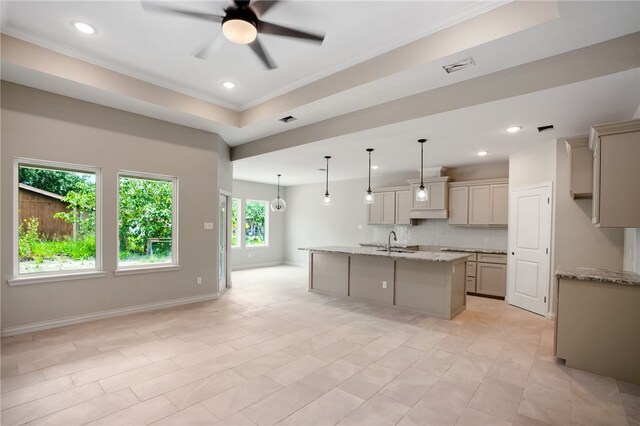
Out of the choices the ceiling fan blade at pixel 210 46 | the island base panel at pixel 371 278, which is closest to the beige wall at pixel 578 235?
the island base panel at pixel 371 278

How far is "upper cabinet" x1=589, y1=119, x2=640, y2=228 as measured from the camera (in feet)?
9.17

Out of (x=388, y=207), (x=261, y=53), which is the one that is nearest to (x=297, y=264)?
(x=388, y=207)

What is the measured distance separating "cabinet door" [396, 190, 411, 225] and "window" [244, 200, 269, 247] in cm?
449

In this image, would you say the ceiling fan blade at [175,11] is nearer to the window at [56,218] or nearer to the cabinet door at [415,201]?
the window at [56,218]

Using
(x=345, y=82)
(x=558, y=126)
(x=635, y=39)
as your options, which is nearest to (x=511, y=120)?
(x=558, y=126)

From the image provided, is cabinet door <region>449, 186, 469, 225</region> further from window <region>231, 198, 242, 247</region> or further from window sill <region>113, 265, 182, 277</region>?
window <region>231, 198, 242, 247</region>

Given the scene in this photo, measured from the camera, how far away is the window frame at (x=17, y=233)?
12.3 feet

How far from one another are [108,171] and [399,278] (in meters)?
4.66

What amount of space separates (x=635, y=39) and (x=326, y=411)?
386 cm

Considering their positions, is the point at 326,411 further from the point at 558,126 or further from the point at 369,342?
the point at 558,126

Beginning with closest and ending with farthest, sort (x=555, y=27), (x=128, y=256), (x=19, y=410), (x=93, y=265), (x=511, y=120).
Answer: (x=19, y=410), (x=555, y=27), (x=511, y=120), (x=93, y=265), (x=128, y=256)

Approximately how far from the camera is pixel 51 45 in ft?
11.0

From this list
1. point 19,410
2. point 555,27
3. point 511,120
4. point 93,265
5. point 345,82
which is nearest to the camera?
point 19,410

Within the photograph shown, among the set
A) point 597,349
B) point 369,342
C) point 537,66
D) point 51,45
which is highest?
point 51,45
